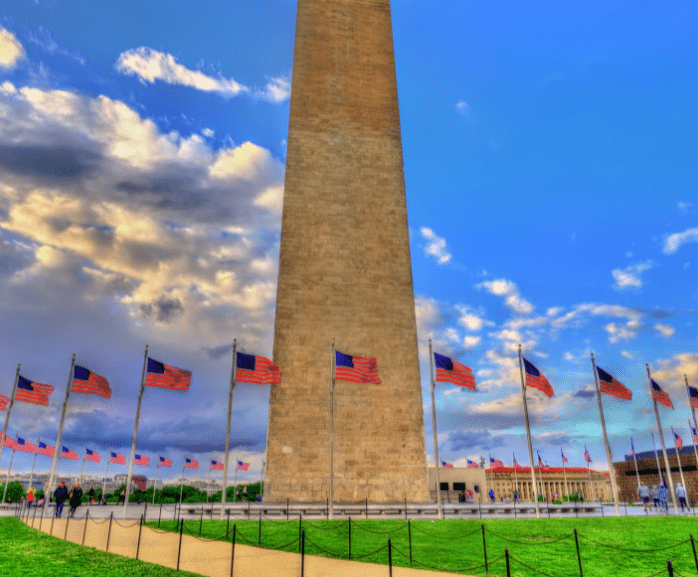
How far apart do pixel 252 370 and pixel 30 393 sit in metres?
11.7

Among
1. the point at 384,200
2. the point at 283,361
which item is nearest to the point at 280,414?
the point at 283,361

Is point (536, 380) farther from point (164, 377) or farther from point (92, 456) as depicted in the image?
point (92, 456)

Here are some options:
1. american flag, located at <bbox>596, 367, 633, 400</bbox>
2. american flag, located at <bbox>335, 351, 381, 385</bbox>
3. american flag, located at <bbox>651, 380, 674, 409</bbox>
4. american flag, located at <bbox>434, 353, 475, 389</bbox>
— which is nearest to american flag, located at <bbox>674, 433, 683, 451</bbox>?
american flag, located at <bbox>651, 380, 674, 409</bbox>

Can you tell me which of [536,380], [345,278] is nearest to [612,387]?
[536,380]

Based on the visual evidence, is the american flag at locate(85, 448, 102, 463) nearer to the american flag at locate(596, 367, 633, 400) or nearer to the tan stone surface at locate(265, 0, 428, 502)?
the tan stone surface at locate(265, 0, 428, 502)

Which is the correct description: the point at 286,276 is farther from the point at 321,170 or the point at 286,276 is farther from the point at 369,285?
the point at 321,170

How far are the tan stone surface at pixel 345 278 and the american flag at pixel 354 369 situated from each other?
620cm

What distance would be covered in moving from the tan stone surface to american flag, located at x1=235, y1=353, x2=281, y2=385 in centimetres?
566

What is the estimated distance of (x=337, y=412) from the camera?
2952 cm

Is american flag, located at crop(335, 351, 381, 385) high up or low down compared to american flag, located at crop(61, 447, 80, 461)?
up

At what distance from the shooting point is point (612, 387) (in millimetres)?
25172

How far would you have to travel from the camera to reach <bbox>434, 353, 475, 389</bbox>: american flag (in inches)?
922

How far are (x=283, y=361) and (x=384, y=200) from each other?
12.7m

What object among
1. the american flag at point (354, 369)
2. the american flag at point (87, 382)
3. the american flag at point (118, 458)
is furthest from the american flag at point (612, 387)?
the american flag at point (118, 458)
